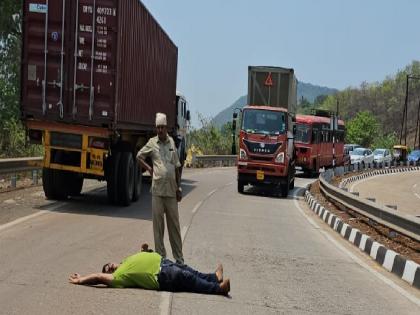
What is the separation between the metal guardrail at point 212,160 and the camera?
41519 mm

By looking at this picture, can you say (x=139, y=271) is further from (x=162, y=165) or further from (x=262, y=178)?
(x=262, y=178)

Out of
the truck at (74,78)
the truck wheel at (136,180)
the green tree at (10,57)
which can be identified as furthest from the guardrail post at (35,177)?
the green tree at (10,57)

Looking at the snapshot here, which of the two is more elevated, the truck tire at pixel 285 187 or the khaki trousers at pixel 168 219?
the khaki trousers at pixel 168 219

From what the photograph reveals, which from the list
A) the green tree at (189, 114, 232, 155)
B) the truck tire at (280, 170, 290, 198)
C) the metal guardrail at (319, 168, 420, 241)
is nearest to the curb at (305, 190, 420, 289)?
the metal guardrail at (319, 168, 420, 241)

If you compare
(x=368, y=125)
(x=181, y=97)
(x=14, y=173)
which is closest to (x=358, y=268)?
(x=14, y=173)

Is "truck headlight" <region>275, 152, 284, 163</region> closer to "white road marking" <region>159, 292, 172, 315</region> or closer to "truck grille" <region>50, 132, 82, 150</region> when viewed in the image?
"truck grille" <region>50, 132, 82, 150</region>

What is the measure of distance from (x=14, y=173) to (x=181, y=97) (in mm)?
9740

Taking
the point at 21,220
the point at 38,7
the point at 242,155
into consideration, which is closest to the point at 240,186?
the point at 242,155

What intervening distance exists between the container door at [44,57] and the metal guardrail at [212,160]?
26.3 m

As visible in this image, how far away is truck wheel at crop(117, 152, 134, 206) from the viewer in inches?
605

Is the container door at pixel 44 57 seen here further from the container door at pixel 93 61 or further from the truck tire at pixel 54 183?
the truck tire at pixel 54 183

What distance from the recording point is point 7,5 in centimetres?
3341

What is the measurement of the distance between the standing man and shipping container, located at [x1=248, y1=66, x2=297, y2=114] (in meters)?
16.1

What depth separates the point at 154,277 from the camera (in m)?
7.18
